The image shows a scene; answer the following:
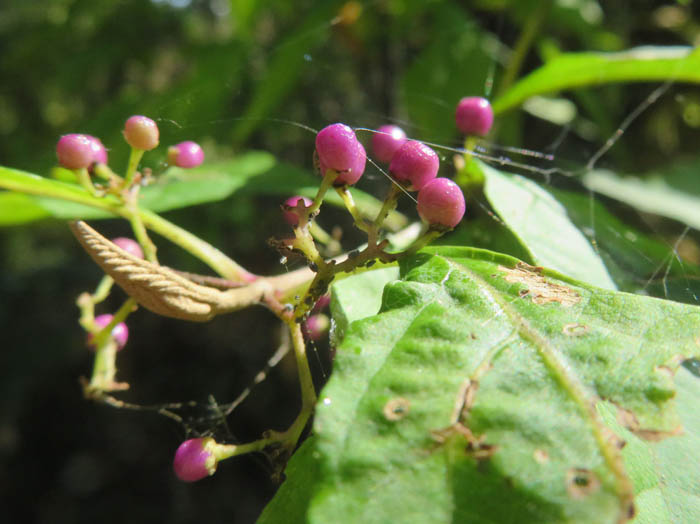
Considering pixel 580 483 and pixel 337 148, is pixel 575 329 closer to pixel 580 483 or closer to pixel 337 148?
pixel 580 483

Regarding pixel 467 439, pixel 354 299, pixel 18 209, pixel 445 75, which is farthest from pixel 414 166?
pixel 445 75

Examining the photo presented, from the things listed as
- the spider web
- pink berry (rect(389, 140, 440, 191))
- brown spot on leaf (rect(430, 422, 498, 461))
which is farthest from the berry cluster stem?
brown spot on leaf (rect(430, 422, 498, 461))

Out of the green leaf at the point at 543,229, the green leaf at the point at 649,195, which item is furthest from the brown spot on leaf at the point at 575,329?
the green leaf at the point at 649,195

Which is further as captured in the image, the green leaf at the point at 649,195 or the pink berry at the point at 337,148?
the green leaf at the point at 649,195

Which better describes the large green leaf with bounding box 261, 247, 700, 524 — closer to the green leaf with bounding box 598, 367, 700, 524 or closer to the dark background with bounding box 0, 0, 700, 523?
the green leaf with bounding box 598, 367, 700, 524

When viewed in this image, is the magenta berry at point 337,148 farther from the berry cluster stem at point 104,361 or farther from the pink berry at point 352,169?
the berry cluster stem at point 104,361
